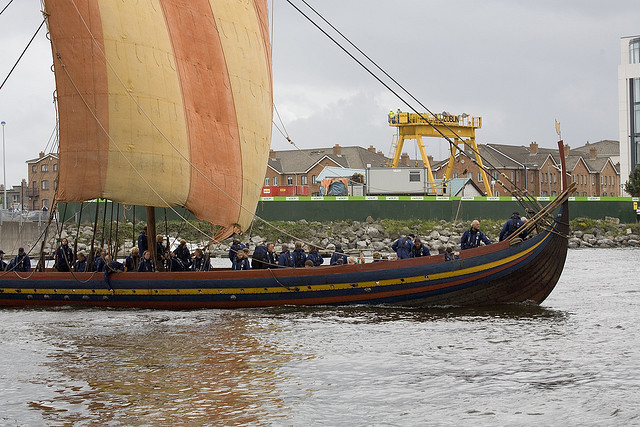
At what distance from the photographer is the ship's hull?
20.0 m

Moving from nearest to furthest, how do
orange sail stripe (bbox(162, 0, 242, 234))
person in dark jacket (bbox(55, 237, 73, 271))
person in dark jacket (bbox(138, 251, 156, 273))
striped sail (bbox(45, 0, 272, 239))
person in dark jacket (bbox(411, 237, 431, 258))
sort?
striped sail (bbox(45, 0, 272, 239))
person in dark jacket (bbox(411, 237, 431, 258))
person in dark jacket (bbox(138, 251, 156, 273))
orange sail stripe (bbox(162, 0, 242, 234))
person in dark jacket (bbox(55, 237, 73, 271))

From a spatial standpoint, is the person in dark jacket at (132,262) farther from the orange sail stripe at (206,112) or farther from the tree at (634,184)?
the tree at (634,184)

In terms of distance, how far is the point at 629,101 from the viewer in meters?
72.3

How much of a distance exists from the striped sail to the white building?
55586 millimetres

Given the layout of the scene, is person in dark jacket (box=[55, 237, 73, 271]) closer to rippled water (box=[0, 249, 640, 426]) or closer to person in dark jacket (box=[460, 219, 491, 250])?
rippled water (box=[0, 249, 640, 426])

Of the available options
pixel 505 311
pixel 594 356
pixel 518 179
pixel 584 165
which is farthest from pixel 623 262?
pixel 584 165

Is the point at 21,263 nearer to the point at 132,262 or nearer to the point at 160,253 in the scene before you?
the point at 132,262

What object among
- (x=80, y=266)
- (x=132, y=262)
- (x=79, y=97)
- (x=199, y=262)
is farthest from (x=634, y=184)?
(x=79, y=97)

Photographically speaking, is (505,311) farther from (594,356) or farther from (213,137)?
(213,137)

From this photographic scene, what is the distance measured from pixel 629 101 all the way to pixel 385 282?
193 feet

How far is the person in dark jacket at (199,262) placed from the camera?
22672 millimetres

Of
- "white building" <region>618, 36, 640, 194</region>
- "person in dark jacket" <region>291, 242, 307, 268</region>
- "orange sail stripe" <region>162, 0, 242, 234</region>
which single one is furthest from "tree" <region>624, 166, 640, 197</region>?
"person in dark jacket" <region>291, 242, 307, 268</region>

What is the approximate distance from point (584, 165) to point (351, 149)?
84.0ft

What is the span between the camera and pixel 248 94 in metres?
24.5
